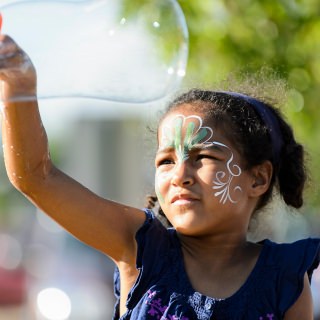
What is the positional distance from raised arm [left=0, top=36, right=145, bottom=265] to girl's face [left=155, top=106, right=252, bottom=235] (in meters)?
0.17

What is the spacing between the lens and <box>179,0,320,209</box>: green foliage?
6.12 m

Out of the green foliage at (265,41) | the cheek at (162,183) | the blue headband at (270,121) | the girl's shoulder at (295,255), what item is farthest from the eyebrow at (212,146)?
the green foliage at (265,41)

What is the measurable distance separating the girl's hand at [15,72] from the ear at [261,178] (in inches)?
32.0

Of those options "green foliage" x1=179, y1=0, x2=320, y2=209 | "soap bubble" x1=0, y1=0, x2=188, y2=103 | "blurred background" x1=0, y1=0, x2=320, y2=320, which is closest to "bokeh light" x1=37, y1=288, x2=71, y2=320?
"blurred background" x1=0, y1=0, x2=320, y2=320

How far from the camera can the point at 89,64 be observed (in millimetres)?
3379

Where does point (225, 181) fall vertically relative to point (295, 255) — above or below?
above

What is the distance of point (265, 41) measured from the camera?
20.3 feet

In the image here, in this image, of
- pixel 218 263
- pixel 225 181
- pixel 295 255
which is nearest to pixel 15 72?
pixel 225 181

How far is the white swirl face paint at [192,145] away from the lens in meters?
3.29

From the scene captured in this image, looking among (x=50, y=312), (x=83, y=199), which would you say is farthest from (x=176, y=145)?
(x=50, y=312)

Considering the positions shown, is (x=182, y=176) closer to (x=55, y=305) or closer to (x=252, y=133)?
(x=252, y=133)

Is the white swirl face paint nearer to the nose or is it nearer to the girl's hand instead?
the nose

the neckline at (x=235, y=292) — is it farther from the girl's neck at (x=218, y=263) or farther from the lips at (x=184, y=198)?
the lips at (x=184, y=198)

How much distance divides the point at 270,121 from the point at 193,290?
68 cm
